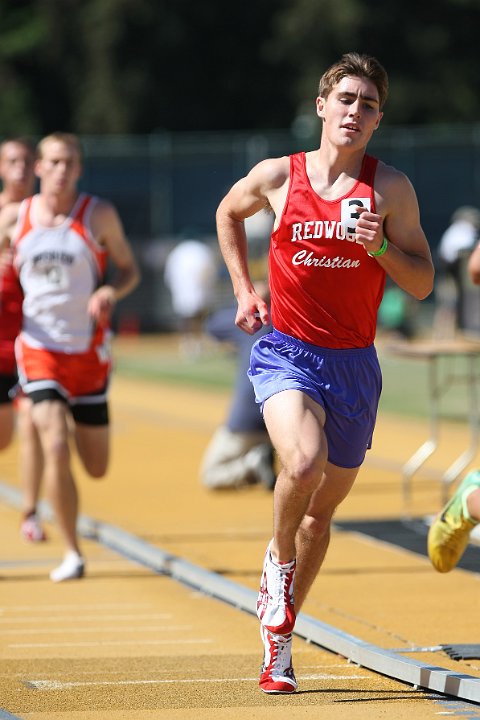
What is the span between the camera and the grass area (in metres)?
20.7

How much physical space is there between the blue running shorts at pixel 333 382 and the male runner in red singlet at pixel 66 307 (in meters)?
2.76

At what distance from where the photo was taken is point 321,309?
6051 millimetres

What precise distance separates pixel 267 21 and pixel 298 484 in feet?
175

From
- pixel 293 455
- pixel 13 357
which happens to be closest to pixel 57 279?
pixel 13 357

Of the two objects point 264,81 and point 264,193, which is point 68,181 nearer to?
point 264,193

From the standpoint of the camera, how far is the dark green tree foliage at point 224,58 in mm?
54844

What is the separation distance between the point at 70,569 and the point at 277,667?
2959 mm

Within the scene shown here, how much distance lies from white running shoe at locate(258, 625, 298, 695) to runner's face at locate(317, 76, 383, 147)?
1834 millimetres

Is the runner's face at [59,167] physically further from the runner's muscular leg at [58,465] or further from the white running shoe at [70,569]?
the white running shoe at [70,569]

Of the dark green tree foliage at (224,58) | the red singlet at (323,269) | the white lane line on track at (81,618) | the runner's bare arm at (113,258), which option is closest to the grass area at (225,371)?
the runner's bare arm at (113,258)

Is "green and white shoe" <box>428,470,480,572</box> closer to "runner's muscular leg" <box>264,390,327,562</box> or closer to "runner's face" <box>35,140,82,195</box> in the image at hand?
"runner's muscular leg" <box>264,390,327,562</box>

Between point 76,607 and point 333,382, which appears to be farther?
point 76,607

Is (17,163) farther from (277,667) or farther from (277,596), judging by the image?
(277,667)

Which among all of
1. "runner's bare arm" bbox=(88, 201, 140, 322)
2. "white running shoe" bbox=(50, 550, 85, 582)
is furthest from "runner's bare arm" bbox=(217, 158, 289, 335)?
"white running shoe" bbox=(50, 550, 85, 582)
